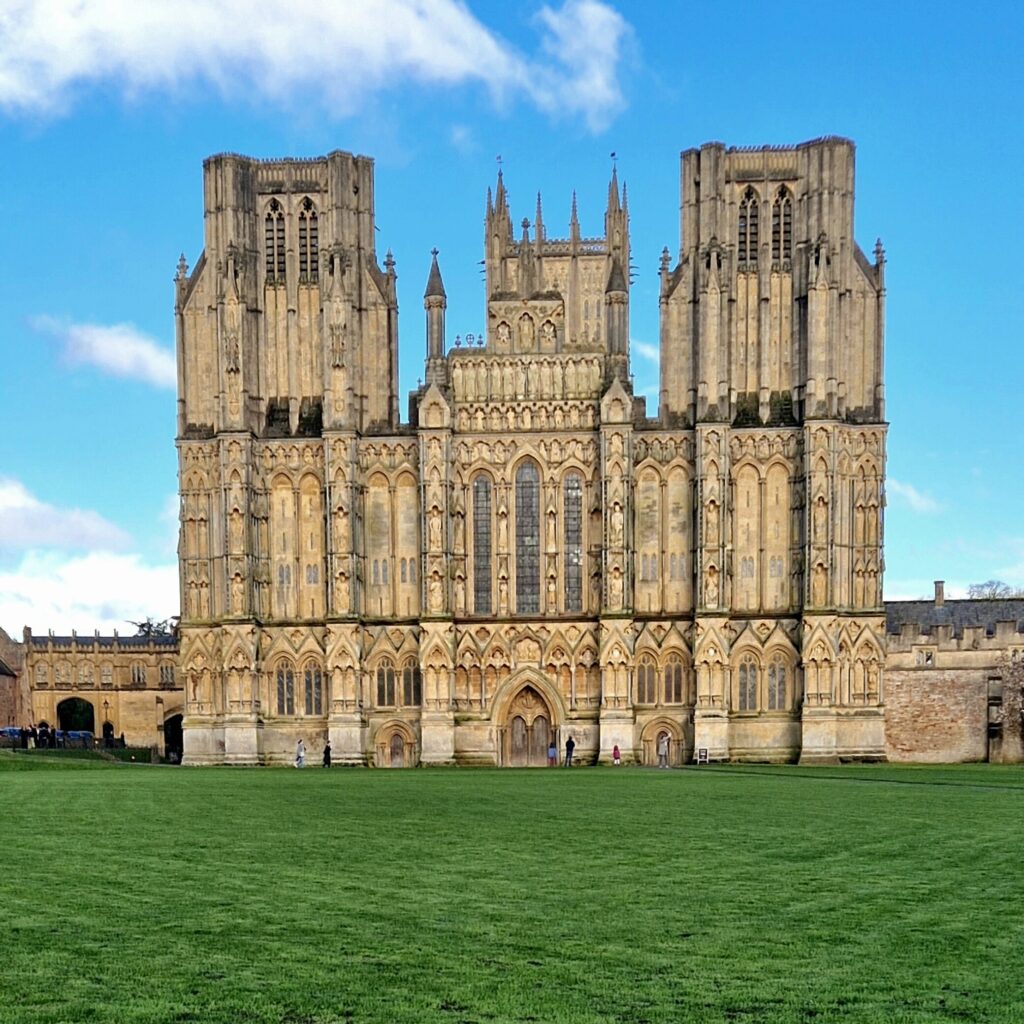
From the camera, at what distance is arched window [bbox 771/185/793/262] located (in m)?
58.3

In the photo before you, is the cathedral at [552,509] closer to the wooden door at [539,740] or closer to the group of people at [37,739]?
the wooden door at [539,740]

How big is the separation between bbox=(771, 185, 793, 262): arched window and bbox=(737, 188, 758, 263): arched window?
2.80ft

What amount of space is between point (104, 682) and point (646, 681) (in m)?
48.1

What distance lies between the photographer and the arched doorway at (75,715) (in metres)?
88.5

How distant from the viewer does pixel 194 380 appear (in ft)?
194

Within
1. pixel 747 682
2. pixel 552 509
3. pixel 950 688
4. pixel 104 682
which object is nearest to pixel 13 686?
pixel 104 682

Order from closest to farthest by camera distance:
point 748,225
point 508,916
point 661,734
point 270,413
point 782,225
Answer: point 508,916, point 661,734, point 782,225, point 748,225, point 270,413

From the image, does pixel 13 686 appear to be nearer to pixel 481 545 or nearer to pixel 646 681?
pixel 481 545

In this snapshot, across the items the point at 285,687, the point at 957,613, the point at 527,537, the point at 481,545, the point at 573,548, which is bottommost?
the point at 285,687

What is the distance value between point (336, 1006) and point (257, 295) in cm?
5335

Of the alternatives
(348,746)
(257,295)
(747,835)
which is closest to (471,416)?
(257,295)

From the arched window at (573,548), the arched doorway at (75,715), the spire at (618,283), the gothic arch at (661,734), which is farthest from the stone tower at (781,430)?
the arched doorway at (75,715)

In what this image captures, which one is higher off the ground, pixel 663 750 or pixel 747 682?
pixel 747 682

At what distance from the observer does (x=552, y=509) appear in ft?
188
